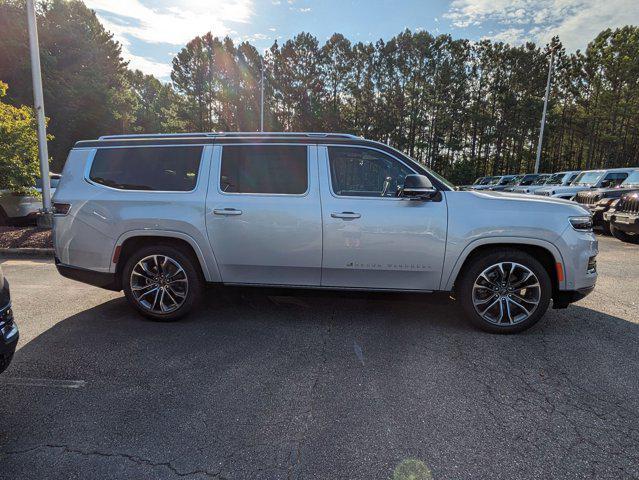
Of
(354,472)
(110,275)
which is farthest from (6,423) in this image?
(354,472)

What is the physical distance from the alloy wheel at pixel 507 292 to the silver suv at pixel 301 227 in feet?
0.04

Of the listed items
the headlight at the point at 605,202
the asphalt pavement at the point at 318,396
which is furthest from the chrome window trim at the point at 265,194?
the headlight at the point at 605,202

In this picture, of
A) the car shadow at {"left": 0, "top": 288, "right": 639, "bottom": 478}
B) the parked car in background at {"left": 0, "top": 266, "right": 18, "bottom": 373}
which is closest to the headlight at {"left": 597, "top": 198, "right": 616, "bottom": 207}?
the car shadow at {"left": 0, "top": 288, "right": 639, "bottom": 478}

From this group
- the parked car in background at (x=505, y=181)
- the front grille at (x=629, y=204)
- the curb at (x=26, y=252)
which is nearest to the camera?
the curb at (x=26, y=252)

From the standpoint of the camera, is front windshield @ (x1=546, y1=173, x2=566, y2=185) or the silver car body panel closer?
the silver car body panel

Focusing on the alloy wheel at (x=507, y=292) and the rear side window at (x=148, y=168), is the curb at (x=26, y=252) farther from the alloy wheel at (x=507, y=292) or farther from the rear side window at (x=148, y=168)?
the alloy wheel at (x=507, y=292)

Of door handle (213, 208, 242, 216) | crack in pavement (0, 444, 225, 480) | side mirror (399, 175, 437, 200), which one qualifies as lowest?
crack in pavement (0, 444, 225, 480)

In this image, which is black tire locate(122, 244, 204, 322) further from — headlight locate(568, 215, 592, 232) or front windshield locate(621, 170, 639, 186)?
front windshield locate(621, 170, 639, 186)

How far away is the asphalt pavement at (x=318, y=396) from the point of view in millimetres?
2162

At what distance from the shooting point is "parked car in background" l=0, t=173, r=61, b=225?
31.1ft

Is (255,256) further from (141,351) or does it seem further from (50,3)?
(50,3)

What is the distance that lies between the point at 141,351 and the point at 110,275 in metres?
1.11

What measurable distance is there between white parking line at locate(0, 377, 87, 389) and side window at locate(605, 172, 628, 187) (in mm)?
15871

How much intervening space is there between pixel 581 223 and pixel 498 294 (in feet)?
3.56
